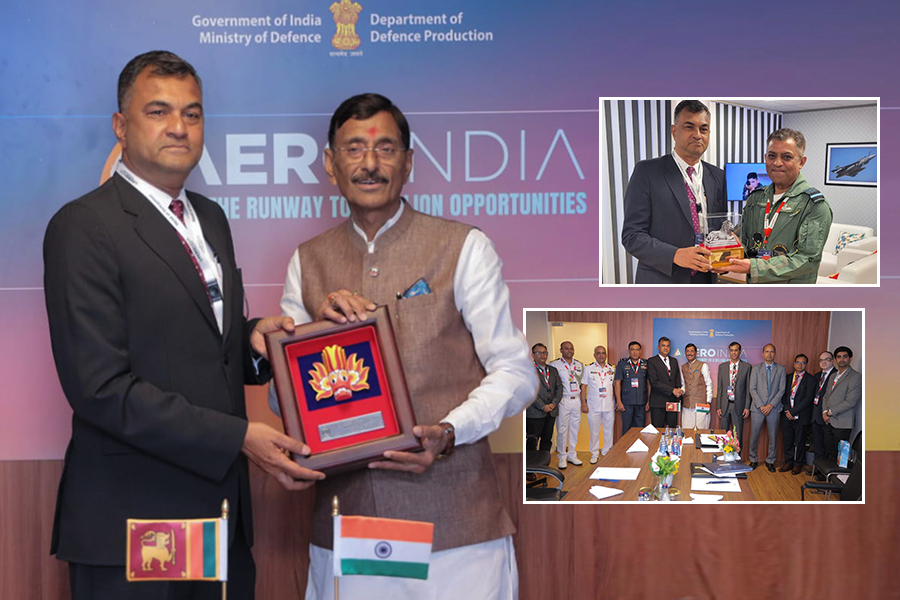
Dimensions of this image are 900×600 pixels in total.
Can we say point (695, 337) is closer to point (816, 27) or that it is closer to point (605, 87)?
point (605, 87)

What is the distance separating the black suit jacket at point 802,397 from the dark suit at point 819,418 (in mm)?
16

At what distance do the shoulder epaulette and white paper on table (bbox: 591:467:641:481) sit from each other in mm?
1218

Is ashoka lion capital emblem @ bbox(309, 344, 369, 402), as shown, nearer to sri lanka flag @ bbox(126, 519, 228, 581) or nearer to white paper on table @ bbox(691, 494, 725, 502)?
sri lanka flag @ bbox(126, 519, 228, 581)

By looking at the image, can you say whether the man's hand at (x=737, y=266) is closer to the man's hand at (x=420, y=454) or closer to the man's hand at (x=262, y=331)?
the man's hand at (x=420, y=454)

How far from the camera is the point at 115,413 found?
222 centimetres

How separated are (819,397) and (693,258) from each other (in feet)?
2.40

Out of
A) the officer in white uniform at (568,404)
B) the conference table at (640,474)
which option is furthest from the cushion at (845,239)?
the officer in white uniform at (568,404)

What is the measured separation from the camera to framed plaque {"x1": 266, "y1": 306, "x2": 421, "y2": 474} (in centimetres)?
232

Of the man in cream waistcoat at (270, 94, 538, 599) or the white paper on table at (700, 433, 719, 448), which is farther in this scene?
the white paper on table at (700, 433, 719, 448)

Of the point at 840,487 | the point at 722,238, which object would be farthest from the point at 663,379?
the point at 840,487

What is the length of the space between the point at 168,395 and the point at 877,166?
2709 millimetres

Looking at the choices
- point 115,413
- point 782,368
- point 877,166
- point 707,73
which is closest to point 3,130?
point 115,413

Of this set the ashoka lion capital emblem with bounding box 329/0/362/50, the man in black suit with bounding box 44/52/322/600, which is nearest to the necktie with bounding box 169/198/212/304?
the man in black suit with bounding box 44/52/322/600

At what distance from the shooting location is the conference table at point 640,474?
3494mm
